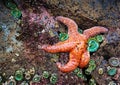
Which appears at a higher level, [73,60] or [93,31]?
[93,31]

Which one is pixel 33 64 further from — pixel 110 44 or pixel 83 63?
pixel 110 44

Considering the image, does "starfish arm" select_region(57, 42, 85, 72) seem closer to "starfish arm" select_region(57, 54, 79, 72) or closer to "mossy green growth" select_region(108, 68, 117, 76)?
"starfish arm" select_region(57, 54, 79, 72)

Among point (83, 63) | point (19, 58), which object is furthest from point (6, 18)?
point (83, 63)

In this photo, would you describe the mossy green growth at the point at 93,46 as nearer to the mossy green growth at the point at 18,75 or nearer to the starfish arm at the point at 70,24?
the starfish arm at the point at 70,24

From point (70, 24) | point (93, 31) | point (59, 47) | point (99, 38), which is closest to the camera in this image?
point (59, 47)

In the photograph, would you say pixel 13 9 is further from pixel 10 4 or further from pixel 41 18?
pixel 41 18

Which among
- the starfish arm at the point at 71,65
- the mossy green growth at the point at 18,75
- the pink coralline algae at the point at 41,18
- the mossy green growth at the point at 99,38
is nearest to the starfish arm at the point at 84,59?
the starfish arm at the point at 71,65

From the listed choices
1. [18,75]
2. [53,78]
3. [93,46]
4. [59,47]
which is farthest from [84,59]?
[18,75]

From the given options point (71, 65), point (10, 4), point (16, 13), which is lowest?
point (71, 65)
